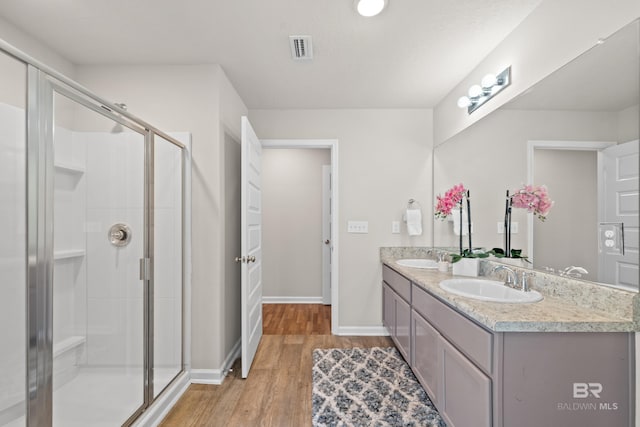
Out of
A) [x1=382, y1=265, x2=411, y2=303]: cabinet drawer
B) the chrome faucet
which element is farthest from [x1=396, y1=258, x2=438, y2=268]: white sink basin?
the chrome faucet

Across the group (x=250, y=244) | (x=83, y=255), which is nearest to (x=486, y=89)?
(x=250, y=244)

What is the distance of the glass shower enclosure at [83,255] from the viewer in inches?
43.6

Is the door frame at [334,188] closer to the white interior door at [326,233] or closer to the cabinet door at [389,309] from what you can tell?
the cabinet door at [389,309]

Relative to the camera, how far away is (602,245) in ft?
4.24

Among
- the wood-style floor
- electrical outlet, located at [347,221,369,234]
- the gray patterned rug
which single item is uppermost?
electrical outlet, located at [347,221,369,234]

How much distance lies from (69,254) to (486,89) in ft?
8.64

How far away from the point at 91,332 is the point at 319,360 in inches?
65.1

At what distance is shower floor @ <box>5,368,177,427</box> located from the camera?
1345 millimetres

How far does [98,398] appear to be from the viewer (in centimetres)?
155

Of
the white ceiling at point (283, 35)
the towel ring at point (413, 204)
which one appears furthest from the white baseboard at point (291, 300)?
the white ceiling at point (283, 35)

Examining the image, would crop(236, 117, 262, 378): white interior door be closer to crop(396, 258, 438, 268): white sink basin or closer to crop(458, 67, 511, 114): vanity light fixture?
crop(396, 258, 438, 268): white sink basin

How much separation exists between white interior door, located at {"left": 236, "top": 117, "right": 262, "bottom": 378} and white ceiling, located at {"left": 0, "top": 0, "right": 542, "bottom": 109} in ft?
1.75

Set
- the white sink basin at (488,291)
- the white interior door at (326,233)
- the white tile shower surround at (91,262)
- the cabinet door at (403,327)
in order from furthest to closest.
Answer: the white interior door at (326,233), the cabinet door at (403,327), the white sink basin at (488,291), the white tile shower surround at (91,262)

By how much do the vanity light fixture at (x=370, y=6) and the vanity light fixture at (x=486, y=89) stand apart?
90 centimetres
